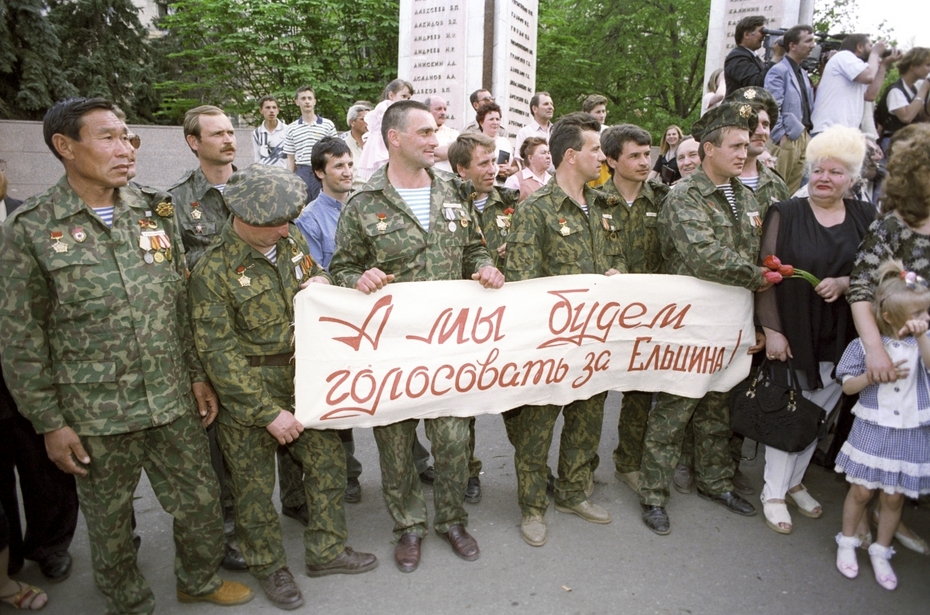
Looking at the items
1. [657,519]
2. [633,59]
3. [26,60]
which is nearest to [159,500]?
[657,519]

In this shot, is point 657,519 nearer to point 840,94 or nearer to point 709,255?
point 709,255

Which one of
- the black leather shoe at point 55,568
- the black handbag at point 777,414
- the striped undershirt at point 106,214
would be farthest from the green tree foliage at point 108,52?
the black handbag at point 777,414

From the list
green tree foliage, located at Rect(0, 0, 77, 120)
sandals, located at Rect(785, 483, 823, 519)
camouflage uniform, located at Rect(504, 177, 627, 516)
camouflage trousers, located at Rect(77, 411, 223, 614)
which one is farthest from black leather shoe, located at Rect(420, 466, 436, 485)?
green tree foliage, located at Rect(0, 0, 77, 120)

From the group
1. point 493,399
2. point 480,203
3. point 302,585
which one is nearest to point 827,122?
point 480,203

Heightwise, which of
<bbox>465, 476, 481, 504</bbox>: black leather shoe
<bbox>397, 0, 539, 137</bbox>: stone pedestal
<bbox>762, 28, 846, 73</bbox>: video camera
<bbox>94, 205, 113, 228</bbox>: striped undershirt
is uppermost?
<bbox>397, 0, 539, 137</bbox>: stone pedestal

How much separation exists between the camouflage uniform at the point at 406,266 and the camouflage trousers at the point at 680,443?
1228mm

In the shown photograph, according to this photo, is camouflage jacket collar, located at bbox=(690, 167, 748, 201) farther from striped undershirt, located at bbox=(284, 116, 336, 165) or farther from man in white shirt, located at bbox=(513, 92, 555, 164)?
striped undershirt, located at bbox=(284, 116, 336, 165)

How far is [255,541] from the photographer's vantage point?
328 centimetres

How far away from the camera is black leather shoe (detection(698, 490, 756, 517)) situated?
408 cm

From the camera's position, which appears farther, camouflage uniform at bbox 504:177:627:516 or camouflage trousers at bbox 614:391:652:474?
camouflage trousers at bbox 614:391:652:474

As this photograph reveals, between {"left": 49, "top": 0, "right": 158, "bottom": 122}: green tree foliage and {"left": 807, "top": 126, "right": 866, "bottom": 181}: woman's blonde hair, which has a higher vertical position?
{"left": 49, "top": 0, "right": 158, "bottom": 122}: green tree foliage

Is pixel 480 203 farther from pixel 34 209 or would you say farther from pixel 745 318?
pixel 34 209

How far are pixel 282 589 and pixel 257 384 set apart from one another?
3.41 ft

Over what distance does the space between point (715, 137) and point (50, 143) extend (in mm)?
3506
